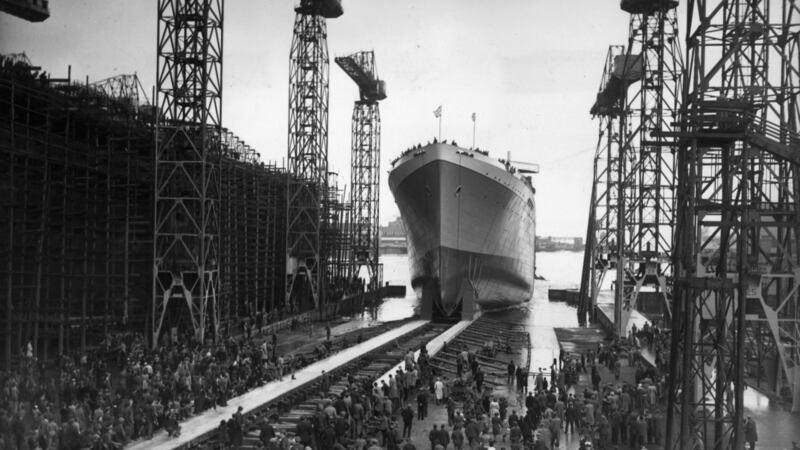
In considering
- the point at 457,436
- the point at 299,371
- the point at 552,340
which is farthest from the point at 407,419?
the point at 552,340

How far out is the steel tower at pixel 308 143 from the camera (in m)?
55.6

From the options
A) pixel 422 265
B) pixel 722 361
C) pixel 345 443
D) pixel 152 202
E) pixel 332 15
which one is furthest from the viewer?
pixel 332 15

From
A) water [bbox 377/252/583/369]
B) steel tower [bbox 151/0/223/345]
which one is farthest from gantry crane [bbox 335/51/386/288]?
steel tower [bbox 151/0/223/345]

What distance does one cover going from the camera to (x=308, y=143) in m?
57.2

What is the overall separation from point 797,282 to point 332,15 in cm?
4042

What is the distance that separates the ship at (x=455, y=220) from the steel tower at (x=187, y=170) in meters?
15.3

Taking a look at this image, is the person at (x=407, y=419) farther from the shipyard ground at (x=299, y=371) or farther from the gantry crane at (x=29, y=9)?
the gantry crane at (x=29, y=9)

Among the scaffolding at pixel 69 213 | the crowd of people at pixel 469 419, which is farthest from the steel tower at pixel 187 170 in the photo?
the crowd of people at pixel 469 419

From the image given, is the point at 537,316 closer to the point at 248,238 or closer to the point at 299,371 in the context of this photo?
the point at 248,238

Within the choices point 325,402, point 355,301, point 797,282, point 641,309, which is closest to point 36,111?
point 325,402

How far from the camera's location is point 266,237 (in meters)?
54.6

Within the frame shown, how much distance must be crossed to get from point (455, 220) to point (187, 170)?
17.8 meters

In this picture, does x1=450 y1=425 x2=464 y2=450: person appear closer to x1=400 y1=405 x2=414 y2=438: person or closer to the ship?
x1=400 y1=405 x2=414 y2=438: person

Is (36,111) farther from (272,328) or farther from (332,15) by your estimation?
(332,15)
